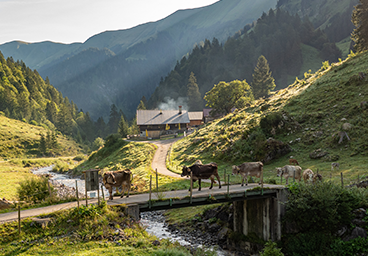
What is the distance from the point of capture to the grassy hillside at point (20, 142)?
87250mm

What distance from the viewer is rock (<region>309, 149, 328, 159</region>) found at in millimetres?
28706

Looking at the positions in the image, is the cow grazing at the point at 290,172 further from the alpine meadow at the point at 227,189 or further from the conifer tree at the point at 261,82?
the conifer tree at the point at 261,82

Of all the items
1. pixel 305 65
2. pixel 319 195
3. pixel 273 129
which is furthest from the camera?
pixel 305 65

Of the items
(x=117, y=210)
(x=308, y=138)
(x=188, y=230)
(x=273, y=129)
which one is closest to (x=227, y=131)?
(x=273, y=129)

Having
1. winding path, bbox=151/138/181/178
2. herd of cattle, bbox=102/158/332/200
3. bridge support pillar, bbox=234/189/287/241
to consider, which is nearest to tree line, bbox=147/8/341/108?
winding path, bbox=151/138/181/178

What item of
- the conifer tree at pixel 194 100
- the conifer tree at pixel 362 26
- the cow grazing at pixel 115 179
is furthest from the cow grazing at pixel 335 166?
the conifer tree at pixel 194 100

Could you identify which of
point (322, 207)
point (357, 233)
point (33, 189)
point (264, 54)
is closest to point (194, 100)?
point (264, 54)

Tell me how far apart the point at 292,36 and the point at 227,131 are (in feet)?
500

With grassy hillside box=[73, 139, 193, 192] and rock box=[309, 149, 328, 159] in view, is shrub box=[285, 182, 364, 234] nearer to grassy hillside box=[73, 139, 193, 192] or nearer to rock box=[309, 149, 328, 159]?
rock box=[309, 149, 328, 159]

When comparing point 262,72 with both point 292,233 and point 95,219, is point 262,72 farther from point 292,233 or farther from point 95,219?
point 95,219

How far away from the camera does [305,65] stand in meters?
158

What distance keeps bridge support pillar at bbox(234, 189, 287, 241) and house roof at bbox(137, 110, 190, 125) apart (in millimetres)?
65018

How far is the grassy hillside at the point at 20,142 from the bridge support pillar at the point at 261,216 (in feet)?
300

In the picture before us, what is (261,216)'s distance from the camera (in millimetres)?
18312
